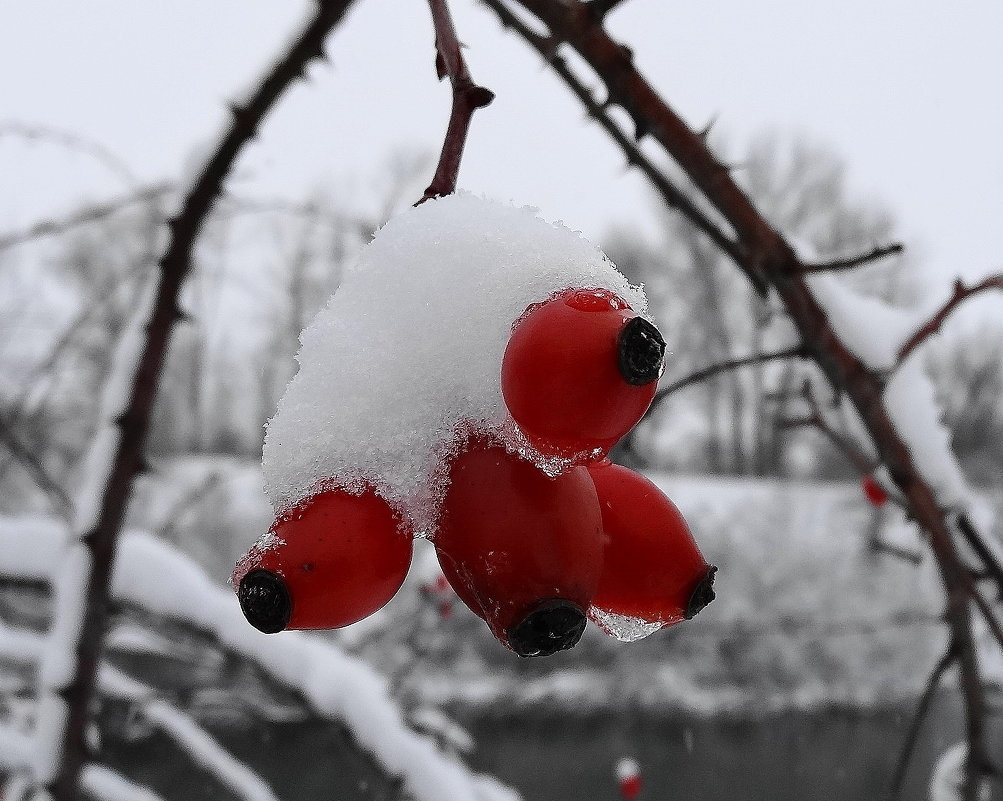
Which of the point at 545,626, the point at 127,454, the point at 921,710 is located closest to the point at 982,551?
the point at 921,710

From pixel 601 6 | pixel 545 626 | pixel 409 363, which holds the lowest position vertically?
pixel 545 626

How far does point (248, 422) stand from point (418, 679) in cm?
742

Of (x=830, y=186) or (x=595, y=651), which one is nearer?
(x=595, y=651)

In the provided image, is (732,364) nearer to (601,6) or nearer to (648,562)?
(601,6)

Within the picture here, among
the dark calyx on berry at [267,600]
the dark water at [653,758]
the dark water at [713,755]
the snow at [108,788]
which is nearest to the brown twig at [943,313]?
the dark calyx on berry at [267,600]

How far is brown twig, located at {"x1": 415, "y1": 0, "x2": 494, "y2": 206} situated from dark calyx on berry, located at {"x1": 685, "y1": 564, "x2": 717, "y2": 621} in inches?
8.3

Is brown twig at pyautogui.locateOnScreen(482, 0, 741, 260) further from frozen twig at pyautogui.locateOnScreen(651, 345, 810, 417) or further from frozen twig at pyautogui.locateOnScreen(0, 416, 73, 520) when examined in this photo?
frozen twig at pyautogui.locateOnScreen(0, 416, 73, 520)

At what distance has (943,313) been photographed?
2.38 ft

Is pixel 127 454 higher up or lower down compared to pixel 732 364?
higher up

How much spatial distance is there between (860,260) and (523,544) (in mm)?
473

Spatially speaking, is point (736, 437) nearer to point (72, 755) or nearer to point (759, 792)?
point (759, 792)

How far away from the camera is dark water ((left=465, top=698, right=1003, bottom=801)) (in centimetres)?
670

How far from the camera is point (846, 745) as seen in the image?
7.43 m

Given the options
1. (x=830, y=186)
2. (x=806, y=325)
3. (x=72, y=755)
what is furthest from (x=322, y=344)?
(x=830, y=186)
